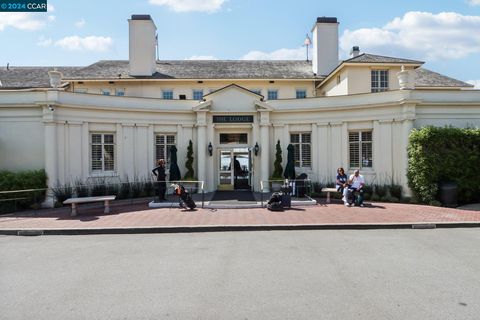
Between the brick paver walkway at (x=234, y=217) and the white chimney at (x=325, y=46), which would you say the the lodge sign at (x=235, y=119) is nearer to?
the brick paver walkway at (x=234, y=217)

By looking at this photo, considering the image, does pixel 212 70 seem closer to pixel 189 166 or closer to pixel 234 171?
pixel 234 171

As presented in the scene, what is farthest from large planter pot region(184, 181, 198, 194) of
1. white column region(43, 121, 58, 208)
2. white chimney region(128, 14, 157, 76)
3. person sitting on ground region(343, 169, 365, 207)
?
white chimney region(128, 14, 157, 76)

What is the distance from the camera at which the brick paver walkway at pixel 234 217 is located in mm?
11023

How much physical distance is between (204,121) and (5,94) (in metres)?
9.04

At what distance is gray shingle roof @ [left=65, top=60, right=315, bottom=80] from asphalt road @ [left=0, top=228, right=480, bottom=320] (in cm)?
1747

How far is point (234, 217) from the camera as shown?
12086mm

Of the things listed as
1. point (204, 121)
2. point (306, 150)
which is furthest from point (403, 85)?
point (204, 121)

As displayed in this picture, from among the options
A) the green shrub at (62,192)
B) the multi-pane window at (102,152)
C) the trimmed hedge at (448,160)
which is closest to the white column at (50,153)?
the green shrub at (62,192)

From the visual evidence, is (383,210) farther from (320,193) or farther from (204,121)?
(204,121)

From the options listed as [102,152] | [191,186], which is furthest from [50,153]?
[191,186]

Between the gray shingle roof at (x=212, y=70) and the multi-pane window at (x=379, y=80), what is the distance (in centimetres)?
461

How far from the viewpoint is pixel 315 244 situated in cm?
862

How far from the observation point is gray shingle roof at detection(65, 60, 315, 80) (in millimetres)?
24938

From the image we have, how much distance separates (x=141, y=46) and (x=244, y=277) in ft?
74.2
